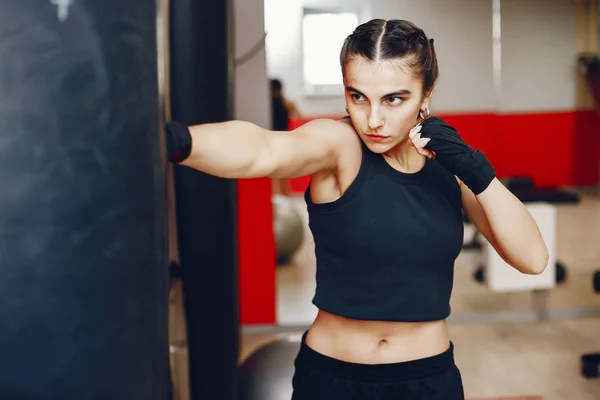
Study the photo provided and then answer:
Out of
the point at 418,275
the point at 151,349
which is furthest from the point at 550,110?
the point at 151,349

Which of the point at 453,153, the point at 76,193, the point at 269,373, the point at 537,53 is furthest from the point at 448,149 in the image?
the point at 537,53

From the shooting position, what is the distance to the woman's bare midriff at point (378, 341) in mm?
1273

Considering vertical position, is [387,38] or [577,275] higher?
[387,38]

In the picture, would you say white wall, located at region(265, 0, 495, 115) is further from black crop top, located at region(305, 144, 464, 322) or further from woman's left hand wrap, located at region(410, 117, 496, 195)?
woman's left hand wrap, located at region(410, 117, 496, 195)

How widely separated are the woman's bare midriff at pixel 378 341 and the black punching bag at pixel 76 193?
0.84 metres

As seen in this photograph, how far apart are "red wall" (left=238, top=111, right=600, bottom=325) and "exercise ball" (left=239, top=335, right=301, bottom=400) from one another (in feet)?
4.69

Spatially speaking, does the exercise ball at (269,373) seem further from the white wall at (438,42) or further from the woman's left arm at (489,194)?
the white wall at (438,42)

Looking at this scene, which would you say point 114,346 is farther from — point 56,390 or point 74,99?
point 74,99

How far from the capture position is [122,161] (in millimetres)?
460

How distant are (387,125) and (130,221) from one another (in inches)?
27.4

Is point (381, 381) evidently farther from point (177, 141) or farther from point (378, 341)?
point (177, 141)

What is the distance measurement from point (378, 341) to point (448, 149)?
0.41 m

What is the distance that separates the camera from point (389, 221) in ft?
3.92

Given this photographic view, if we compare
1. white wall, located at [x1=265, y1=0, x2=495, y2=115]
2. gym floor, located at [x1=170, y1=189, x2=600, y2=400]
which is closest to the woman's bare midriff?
gym floor, located at [x1=170, y1=189, x2=600, y2=400]
